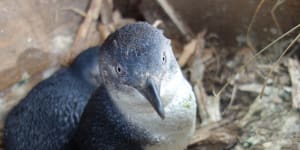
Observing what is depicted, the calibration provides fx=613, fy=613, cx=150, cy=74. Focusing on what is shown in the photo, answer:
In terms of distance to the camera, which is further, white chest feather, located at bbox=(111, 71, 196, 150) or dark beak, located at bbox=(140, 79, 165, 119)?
white chest feather, located at bbox=(111, 71, 196, 150)

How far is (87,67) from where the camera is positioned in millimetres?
3049

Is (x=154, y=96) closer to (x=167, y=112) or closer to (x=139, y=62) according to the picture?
(x=139, y=62)

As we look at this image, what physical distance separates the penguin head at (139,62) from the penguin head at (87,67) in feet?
2.35

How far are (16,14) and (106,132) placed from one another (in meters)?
0.86

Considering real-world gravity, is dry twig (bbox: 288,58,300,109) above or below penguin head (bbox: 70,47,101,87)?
below

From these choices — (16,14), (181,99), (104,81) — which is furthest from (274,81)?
(16,14)

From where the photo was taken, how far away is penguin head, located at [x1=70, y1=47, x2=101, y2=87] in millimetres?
3053

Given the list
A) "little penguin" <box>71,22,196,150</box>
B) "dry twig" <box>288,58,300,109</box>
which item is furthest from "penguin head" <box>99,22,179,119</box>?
"dry twig" <box>288,58,300,109</box>

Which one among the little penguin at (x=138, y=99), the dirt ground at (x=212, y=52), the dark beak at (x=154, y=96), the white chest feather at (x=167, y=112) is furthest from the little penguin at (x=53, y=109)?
the dark beak at (x=154, y=96)

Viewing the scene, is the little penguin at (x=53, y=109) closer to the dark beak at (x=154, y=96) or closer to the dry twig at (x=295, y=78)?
the dark beak at (x=154, y=96)

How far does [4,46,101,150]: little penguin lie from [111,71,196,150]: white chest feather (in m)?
0.53

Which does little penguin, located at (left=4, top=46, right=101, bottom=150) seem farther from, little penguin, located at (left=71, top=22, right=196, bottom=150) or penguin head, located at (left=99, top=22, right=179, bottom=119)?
penguin head, located at (left=99, top=22, right=179, bottom=119)

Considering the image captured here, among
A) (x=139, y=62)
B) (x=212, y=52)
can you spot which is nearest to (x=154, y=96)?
(x=139, y=62)

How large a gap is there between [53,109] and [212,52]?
39.6 inches
